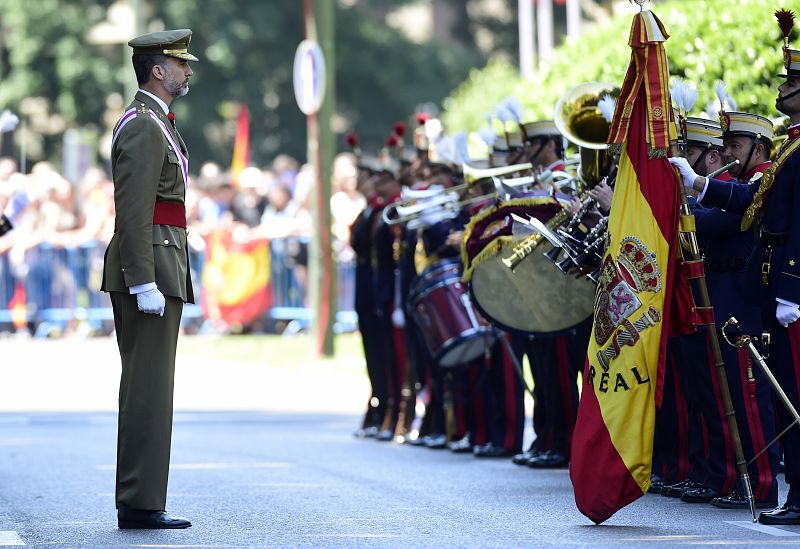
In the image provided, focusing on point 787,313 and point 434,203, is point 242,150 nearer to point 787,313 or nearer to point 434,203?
point 434,203

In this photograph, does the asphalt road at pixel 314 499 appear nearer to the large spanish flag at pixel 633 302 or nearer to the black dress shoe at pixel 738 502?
the black dress shoe at pixel 738 502

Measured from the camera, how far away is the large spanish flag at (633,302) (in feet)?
28.9

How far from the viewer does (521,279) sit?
35.4ft

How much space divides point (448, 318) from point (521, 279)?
5.38 feet

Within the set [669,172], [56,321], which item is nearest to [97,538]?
[669,172]

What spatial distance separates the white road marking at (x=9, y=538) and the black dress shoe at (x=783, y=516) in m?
3.27

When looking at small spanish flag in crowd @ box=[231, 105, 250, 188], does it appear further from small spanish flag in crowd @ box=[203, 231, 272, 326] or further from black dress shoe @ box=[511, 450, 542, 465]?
black dress shoe @ box=[511, 450, 542, 465]

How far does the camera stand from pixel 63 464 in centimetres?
1214

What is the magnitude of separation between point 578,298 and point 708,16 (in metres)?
3.48

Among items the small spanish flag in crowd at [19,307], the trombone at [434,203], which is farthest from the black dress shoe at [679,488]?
the small spanish flag in crowd at [19,307]

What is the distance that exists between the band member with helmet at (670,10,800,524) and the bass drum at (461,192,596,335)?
152 cm

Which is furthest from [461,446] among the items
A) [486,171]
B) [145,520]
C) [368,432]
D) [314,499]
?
[145,520]

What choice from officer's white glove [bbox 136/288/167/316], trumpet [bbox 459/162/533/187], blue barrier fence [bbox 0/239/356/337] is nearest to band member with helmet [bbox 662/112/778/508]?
trumpet [bbox 459/162/533/187]

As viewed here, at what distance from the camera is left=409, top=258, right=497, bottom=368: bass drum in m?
12.3
